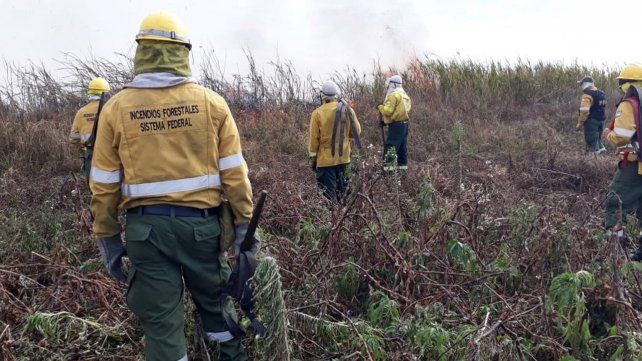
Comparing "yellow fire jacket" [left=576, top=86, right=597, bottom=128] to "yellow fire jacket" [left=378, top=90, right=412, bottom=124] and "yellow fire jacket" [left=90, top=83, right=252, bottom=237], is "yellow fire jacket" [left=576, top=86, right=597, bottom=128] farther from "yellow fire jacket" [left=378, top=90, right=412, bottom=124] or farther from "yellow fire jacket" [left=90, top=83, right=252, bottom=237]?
"yellow fire jacket" [left=90, top=83, right=252, bottom=237]

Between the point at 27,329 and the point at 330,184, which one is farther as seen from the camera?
the point at 330,184

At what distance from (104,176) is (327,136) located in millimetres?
4245

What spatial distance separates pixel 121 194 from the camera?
104 inches

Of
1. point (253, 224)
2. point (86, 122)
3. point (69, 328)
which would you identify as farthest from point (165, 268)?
point (86, 122)

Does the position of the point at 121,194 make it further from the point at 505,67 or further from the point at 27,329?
the point at 505,67

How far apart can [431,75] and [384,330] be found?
11.3 metres

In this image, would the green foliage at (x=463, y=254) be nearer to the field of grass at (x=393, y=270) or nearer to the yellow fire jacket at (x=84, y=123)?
the field of grass at (x=393, y=270)

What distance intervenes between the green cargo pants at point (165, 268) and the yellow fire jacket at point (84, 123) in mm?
4088

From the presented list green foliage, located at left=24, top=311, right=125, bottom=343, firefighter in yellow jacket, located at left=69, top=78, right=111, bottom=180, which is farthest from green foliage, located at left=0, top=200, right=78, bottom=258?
green foliage, located at left=24, top=311, right=125, bottom=343

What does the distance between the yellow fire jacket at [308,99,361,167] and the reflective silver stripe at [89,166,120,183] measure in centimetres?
418

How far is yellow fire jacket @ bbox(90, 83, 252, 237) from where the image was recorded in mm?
2516

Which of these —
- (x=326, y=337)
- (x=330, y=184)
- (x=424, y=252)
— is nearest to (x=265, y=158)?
(x=330, y=184)

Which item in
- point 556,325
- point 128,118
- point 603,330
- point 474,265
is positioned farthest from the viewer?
point 474,265

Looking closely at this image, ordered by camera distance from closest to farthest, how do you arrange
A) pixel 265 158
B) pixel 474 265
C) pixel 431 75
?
pixel 474 265, pixel 265 158, pixel 431 75
